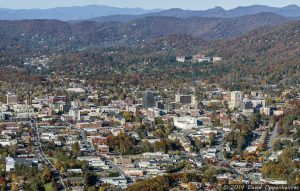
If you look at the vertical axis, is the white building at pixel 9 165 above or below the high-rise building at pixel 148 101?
above

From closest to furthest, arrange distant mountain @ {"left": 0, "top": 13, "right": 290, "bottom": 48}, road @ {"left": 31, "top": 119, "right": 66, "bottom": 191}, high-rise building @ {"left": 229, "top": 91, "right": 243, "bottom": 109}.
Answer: road @ {"left": 31, "top": 119, "right": 66, "bottom": 191} → high-rise building @ {"left": 229, "top": 91, "right": 243, "bottom": 109} → distant mountain @ {"left": 0, "top": 13, "right": 290, "bottom": 48}

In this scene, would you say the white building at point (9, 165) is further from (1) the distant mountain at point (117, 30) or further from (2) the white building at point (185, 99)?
(1) the distant mountain at point (117, 30)

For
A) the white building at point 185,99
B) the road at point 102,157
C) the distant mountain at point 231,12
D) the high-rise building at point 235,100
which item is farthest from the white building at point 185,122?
the distant mountain at point 231,12

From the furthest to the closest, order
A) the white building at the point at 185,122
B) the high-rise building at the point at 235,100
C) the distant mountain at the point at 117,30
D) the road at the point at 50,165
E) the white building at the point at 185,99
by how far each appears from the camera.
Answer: the distant mountain at the point at 117,30, the white building at the point at 185,99, the high-rise building at the point at 235,100, the white building at the point at 185,122, the road at the point at 50,165

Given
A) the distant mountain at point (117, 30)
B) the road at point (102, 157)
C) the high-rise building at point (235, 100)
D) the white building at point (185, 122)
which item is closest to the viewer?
the road at point (102, 157)

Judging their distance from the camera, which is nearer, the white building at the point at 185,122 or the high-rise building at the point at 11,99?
the white building at the point at 185,122

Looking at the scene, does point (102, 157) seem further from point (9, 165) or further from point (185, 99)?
point (185, 99)

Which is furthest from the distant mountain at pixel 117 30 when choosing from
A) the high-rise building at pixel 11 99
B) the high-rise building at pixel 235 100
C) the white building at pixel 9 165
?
the white building at pixel 9 165

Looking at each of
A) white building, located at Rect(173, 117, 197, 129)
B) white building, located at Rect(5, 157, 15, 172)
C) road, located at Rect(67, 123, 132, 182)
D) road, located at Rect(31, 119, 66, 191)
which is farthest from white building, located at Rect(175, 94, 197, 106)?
white building, located at Rect(5, 157, 15, 172)

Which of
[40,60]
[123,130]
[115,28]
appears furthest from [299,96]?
[115,28]

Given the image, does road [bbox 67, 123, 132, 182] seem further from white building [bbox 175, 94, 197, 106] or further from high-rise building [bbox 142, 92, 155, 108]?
white building [bbox 175, 94, 197, 106]

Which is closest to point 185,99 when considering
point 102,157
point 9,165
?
point 102,157
